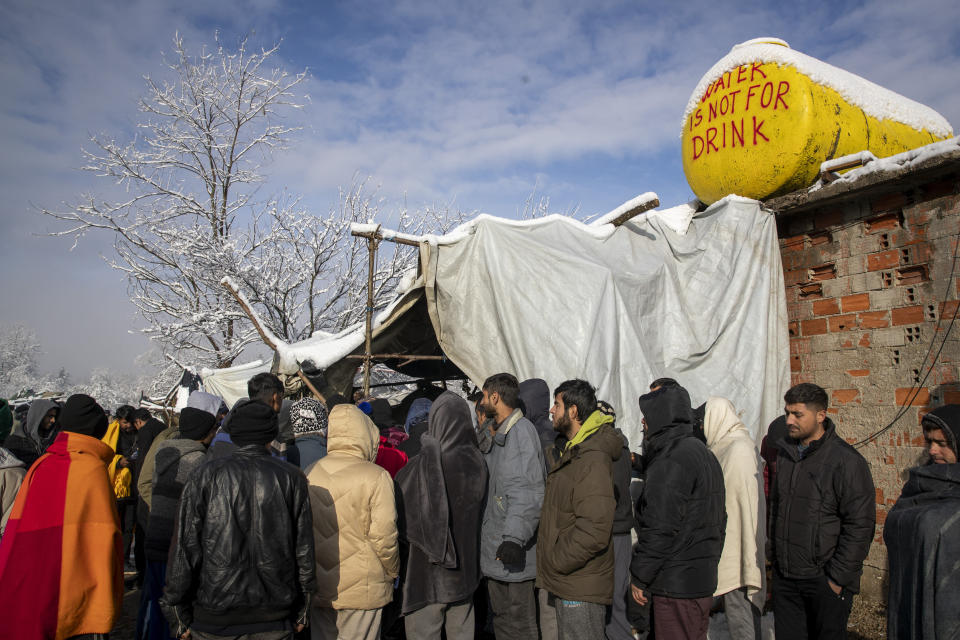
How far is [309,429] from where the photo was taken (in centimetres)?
434

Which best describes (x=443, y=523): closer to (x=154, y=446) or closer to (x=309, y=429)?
(x=309, y=429)

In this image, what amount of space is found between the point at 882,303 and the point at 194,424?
18.6ft

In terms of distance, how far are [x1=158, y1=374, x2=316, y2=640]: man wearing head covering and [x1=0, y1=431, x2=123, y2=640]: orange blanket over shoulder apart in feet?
1.63

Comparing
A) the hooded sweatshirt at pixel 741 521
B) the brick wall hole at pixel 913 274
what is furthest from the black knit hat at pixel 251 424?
the brick wall hole at pixel 913 274

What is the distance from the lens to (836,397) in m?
5.62

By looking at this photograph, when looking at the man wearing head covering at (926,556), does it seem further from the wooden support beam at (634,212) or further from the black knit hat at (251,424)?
the wooden support beam at (634,212)

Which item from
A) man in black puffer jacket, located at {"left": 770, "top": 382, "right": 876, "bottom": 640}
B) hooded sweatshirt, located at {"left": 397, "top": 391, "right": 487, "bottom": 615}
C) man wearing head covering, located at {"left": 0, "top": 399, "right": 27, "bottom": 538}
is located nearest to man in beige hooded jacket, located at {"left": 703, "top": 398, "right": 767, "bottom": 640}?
man in black puffer jacket, located at {"left": 770, "top": 382, "right": 876, "bottom": 640}

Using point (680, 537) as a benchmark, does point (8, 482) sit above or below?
above

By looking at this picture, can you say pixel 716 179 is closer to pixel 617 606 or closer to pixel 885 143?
pixel 885 143

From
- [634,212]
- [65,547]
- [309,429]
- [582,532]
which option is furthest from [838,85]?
[65,547]

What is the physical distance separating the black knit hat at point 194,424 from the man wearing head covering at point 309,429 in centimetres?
62

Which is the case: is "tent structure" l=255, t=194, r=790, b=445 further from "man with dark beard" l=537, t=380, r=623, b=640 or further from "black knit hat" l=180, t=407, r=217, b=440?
"black knit hat" l=180, t=407, r=217, b=440

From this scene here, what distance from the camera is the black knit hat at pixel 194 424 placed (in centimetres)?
387

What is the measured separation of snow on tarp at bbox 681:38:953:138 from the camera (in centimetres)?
608
